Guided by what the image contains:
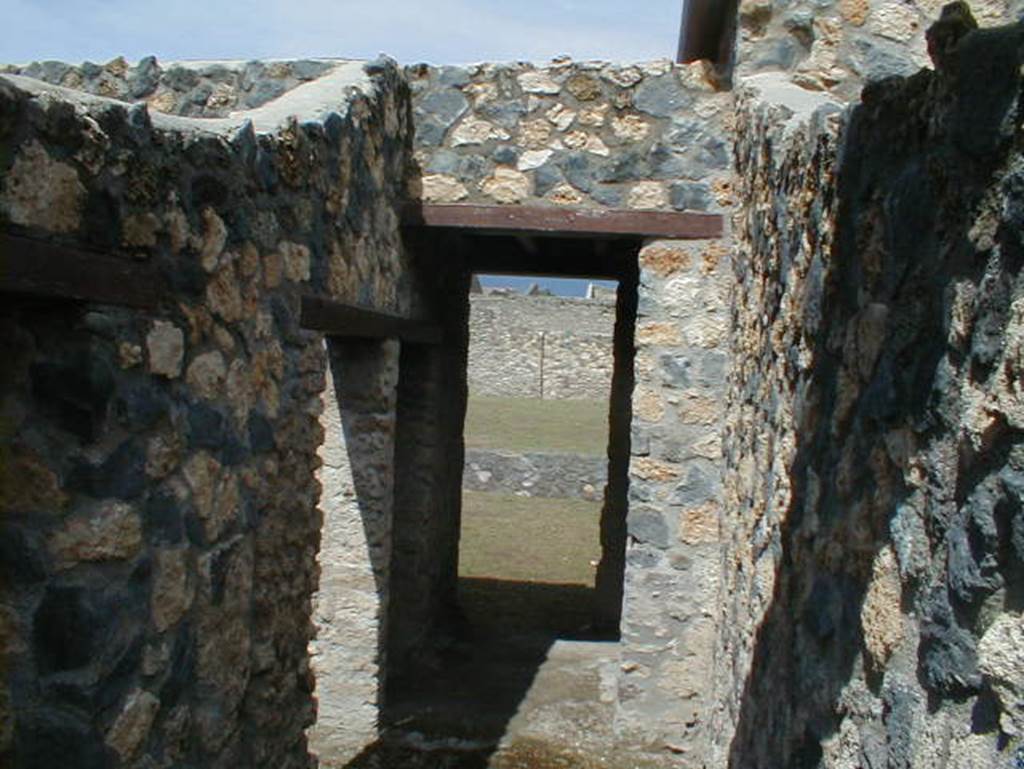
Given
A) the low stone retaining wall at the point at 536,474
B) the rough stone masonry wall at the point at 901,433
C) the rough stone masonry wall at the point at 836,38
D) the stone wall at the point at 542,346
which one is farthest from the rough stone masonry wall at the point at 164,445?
the stone wall at the point at 542,346

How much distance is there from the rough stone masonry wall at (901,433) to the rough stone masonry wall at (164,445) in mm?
1528

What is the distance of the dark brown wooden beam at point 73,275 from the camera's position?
169 centimetres

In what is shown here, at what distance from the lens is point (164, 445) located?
231 cm

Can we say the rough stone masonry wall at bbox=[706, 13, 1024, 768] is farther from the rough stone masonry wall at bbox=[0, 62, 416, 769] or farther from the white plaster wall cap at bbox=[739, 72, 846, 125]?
the rough stone masonry wall at bbox=[0, 62, 416, 769]

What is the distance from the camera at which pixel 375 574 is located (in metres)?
5.37

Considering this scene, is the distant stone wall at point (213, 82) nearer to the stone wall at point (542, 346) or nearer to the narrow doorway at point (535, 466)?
the narrow doorway at point (535, 466)

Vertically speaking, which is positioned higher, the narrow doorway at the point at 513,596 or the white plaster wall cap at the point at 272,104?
the white plaster wall cap at the point at 272,104

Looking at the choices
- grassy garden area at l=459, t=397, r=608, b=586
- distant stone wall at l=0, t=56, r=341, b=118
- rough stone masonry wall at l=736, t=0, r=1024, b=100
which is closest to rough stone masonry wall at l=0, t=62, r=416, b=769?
distant stone wall at l=0, t=56, r=341, b=118

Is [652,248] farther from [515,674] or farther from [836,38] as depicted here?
[515,674]

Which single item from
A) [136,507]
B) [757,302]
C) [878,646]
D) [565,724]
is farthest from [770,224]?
[565,724]

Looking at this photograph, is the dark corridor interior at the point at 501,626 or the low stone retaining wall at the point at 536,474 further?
the low stone retaining wall at the point at 536,474

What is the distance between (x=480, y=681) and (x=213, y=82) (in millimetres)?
3955

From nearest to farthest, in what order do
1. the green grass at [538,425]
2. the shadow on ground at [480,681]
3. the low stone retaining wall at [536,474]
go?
the shadow on ground at [480,681], the low stone retaining wall at [536,474], the green grass at [538,425]

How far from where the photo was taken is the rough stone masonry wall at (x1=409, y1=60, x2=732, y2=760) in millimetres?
5191
